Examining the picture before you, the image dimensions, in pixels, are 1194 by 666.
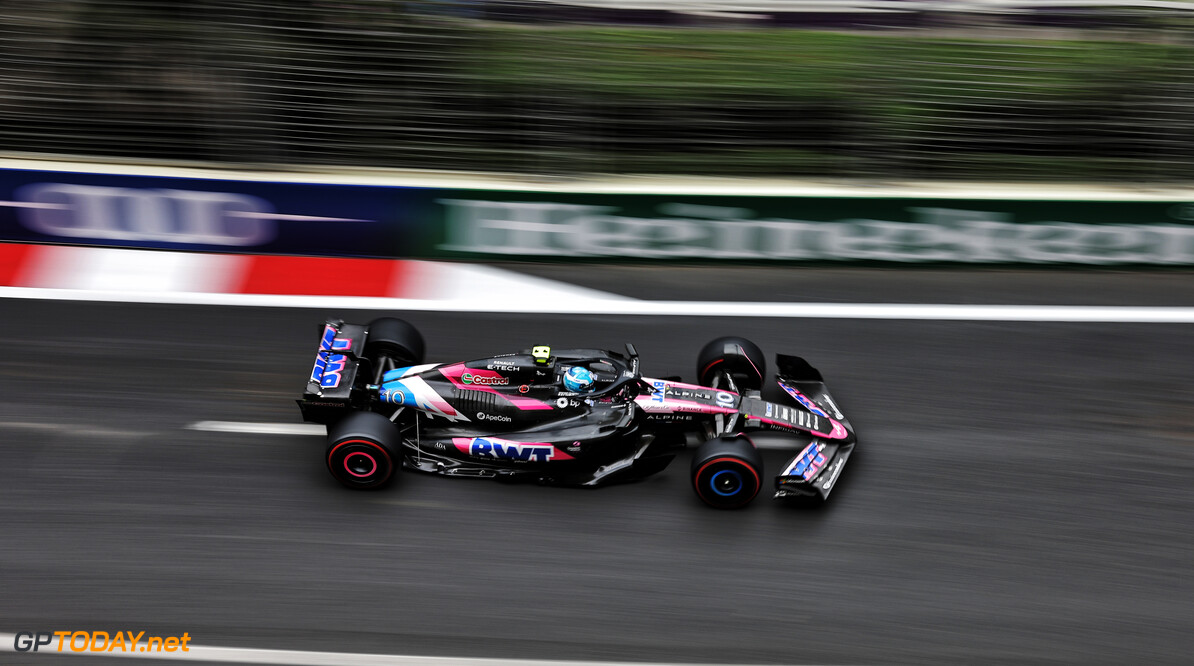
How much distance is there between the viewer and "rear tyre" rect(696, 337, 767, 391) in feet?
26.1

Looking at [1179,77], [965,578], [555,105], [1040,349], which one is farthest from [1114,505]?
[555,105]

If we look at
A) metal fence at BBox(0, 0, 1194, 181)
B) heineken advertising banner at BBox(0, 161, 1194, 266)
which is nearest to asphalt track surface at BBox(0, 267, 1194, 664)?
heineken advertising banner at BBox(0, 161, 1194, 266)

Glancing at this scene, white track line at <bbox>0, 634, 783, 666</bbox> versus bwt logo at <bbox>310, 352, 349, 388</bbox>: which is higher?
bwt logo at <bbox>310, 352, 349, 388</bbox>

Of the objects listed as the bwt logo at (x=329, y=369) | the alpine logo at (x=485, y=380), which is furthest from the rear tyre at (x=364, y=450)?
the alpine logo at (x=485, y=380)

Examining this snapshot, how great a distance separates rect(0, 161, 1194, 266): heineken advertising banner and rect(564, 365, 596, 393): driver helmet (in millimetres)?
3160

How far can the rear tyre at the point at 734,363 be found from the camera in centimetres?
795

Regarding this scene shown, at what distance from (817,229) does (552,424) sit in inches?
163

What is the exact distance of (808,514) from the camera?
7.15m

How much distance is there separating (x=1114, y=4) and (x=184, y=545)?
924 centimetres

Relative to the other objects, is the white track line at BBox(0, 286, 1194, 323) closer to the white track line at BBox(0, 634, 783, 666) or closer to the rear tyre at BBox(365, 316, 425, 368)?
the rear tyre at BBox(365, 316, 425, 368)

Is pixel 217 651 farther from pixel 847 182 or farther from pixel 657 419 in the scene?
pixel 847 182

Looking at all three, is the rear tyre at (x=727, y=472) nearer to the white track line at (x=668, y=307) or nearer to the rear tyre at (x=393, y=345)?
the rear tyre at (x=393, y=345)

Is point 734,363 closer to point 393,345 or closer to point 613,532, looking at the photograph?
point 613,532

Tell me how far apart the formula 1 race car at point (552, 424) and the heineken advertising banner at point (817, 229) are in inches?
112
